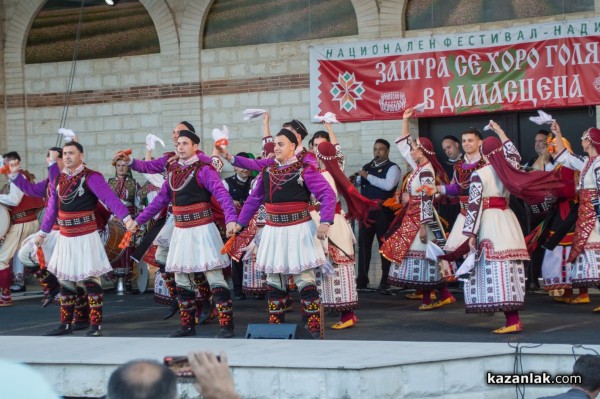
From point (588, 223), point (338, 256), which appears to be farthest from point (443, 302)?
point (338, 256)

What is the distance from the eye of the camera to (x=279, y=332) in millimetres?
8125

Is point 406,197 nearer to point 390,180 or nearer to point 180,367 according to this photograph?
point 390,180

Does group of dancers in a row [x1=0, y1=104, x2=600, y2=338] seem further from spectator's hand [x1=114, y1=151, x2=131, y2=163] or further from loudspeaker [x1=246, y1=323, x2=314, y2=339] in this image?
loudspeaker [x1=246, y1=323, x2=314, y2=339]

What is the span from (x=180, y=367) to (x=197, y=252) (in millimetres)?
5637

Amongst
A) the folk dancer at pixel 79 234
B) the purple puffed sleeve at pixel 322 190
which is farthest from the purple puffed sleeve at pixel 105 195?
the purple puffed sleeve at pixel 322 190

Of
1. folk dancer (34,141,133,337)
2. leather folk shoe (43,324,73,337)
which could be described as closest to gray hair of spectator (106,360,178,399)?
folk dancer (34,141,133,337)

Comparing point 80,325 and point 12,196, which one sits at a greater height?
point 12,196

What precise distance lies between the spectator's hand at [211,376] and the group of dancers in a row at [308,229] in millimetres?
5367

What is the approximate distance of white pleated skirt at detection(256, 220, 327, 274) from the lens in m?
8.98

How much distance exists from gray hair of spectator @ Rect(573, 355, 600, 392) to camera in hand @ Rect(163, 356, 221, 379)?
8.37 feet

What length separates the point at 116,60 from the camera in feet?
50.3

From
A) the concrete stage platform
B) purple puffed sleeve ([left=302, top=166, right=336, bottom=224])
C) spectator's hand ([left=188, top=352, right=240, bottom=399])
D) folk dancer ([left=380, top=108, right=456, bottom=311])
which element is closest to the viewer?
spectator's hand ([left=188, top=352, right=240, bottom=399])

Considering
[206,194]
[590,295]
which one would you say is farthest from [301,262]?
[590,295]

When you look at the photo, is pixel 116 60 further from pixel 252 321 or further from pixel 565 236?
pixel 565 236
